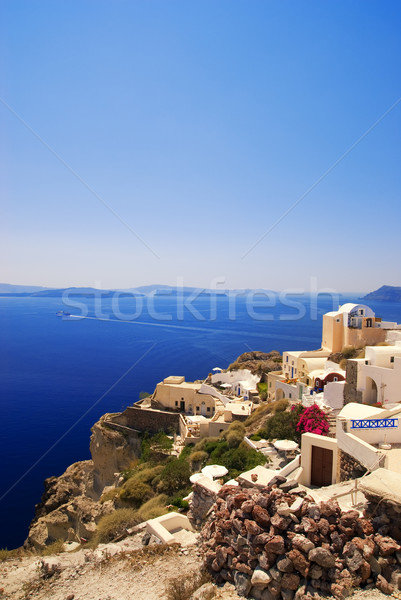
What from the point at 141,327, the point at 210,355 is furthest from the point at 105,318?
the point at 210,355

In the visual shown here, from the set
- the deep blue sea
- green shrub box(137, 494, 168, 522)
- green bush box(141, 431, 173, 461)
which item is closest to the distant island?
the deep blue sea

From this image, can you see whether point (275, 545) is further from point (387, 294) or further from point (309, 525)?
point (387, 294)

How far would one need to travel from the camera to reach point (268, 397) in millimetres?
24266

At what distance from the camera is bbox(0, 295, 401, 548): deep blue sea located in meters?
32.8

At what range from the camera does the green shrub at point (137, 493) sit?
49.7 ft

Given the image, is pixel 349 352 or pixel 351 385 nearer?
Result: pixel 351 385

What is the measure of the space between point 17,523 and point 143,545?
22297 mm

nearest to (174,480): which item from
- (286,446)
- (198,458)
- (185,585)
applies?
(198,458)

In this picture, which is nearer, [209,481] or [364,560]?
[364,560]

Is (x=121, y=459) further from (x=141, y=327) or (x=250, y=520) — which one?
(x=141, y=327)

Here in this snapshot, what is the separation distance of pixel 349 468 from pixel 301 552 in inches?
179

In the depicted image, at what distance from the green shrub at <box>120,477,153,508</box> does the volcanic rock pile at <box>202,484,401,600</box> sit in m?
9.88

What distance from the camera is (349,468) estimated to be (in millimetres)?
9328

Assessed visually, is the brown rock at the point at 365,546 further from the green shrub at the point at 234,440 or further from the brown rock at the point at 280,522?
Answer: the green shrub at the point at 234,440
